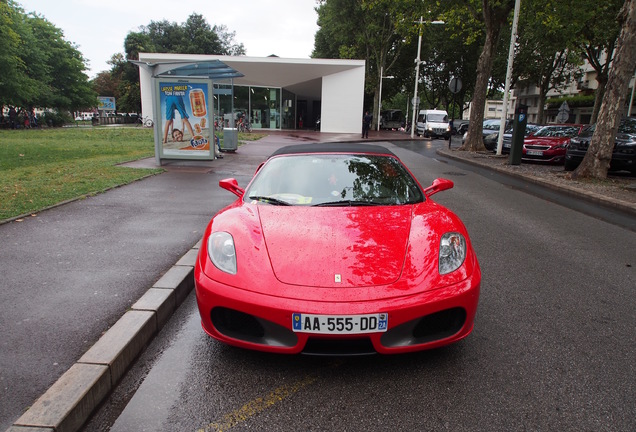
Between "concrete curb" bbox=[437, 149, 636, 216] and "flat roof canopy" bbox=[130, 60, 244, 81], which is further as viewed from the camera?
"flat roof canopy" bbox=[130, 60, 244, 81]

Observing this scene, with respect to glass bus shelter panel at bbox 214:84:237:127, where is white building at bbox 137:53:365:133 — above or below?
above

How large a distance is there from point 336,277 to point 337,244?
33cm

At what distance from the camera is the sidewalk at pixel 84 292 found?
2307 mm

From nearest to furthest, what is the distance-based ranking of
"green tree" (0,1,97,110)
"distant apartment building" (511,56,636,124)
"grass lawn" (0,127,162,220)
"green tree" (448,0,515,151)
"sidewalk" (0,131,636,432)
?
"sidewalk" (0,131,636,432)
"grass lawn" (0,127,162,220)
"green tree" (448,0,515,151)
"green tree" (0,1,97,110)
"distant apartment building" (511,56,636,124)

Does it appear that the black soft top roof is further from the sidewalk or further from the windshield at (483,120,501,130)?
the windshield at (483,120,501,130)

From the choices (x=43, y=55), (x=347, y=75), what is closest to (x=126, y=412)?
(x=347, y=75)

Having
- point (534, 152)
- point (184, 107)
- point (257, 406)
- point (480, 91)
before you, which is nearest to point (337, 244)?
point (257, 406)

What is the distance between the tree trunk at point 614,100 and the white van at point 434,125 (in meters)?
23.4

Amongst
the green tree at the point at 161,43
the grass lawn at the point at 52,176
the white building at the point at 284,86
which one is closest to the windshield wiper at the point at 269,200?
the grass lawn at the point at 52,176

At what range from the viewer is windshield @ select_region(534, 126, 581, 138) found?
53.7 feet

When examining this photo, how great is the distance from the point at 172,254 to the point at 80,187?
15.1ft

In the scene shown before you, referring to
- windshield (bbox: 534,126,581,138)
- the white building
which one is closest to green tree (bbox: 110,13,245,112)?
the white building

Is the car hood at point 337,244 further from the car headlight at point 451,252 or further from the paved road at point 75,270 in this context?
the paved road at point 75,270

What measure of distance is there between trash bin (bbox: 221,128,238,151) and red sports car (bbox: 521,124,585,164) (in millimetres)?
10940
